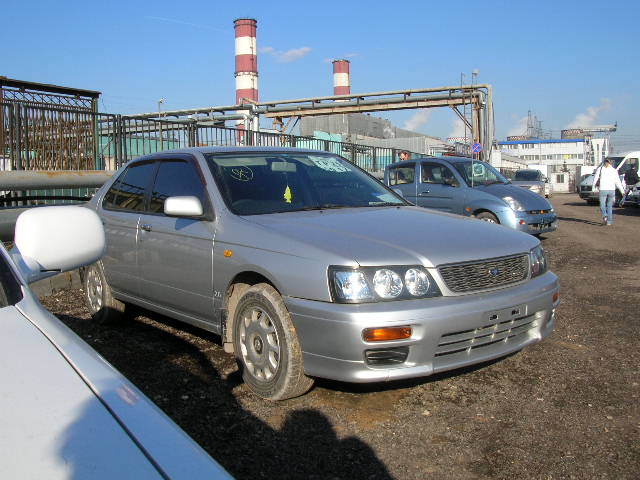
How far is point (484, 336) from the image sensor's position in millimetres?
3367

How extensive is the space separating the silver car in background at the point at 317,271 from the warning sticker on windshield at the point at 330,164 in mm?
18

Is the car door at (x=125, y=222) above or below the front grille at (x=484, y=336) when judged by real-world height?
above

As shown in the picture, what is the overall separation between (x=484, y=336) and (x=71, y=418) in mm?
2525

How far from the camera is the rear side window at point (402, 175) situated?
1184 centimetres

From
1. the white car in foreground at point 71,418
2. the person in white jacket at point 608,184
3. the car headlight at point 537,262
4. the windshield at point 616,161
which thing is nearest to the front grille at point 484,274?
the car headlight at point 537,262

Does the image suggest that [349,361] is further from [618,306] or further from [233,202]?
[618,306]

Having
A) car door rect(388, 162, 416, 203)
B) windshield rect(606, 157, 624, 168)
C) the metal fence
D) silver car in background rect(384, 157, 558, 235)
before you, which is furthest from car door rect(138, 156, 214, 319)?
windshield rect(606, 157, 624, 168)

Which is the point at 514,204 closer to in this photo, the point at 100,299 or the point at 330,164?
the point at 330,164

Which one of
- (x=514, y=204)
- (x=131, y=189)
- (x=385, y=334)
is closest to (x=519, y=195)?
(x=514, y=204)

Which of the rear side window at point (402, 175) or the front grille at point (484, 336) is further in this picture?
the rear side window at point (402, 175)

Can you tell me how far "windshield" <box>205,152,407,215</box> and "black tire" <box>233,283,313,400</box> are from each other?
0.69 m

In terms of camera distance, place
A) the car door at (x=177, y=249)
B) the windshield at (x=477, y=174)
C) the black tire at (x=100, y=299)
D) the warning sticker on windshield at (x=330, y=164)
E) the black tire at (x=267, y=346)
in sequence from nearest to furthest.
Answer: the black tire at (x=267, y=346) → the car door at (x=177, y=249) → the warning sticker on windshield at (x=330, y=164) → the black tire at (x=100, y=299) → the windshield at (x=477, y=174)

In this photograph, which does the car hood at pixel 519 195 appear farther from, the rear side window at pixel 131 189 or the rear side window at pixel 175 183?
the rear side window at pixel 175 183

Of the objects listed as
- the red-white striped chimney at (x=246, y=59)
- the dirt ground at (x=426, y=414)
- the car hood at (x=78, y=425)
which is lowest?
the dirt ground at (x=426, y=414)
